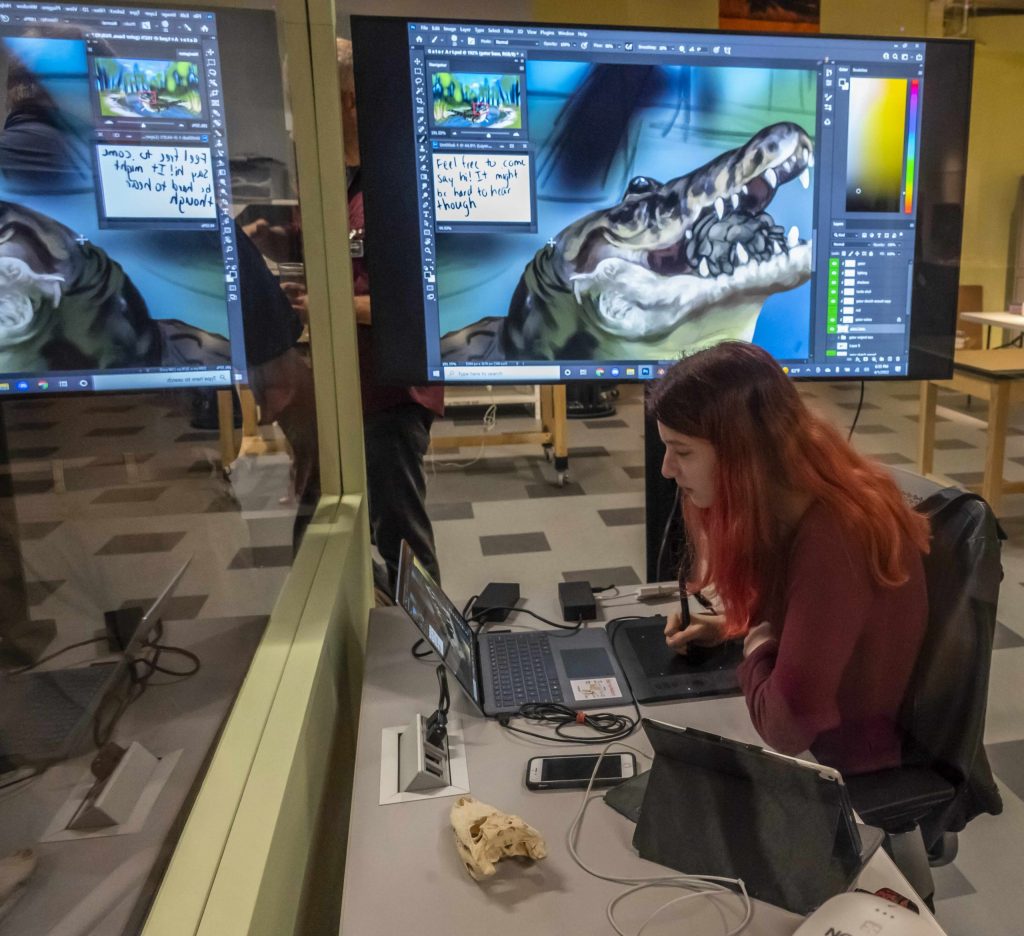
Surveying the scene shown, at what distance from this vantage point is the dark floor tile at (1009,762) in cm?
195

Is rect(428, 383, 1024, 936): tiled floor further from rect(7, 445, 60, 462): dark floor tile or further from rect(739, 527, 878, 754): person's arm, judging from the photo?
rect(7, 445, 60, 462): dark floor tile

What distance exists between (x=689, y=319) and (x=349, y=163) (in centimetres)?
70

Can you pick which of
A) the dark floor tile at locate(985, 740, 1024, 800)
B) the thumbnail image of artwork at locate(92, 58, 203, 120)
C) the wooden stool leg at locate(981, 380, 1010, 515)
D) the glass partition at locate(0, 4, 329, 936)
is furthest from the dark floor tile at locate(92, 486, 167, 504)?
the wooden stool leg at locate(981, 380, 1010, 515)

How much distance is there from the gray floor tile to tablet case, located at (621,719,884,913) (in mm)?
2153

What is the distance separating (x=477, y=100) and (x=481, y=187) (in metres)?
0.14

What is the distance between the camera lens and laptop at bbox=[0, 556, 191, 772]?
0.61 meters

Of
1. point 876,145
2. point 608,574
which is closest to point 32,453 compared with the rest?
point 876,145

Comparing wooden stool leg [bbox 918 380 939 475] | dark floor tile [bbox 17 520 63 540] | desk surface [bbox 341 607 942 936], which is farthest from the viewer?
wooden stool leg [bbox 918 380 939 475]

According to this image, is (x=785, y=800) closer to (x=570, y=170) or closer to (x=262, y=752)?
(x=262, y=752)

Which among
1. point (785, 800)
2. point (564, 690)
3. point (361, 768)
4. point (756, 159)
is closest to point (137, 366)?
point (361, 768)

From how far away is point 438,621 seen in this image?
4.08 ft

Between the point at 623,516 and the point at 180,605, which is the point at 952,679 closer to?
the point at 180,605

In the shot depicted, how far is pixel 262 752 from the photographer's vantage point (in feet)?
3.08

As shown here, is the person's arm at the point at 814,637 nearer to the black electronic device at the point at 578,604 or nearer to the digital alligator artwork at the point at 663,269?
the black electronic device at the point at 578,604
